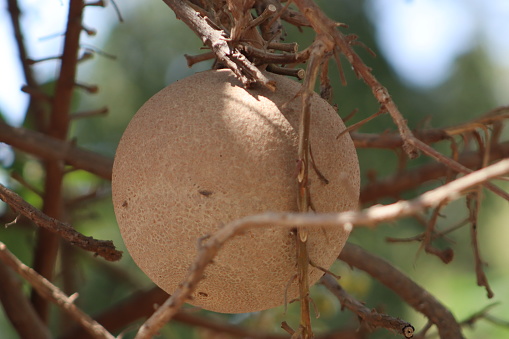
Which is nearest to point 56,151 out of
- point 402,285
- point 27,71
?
point 27,71

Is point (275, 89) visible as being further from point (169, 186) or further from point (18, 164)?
point (18, 164)

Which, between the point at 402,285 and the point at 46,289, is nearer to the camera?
the point at 46,289

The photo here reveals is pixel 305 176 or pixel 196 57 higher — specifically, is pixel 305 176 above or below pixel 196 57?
below

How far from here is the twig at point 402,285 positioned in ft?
4.69

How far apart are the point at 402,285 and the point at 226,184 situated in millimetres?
801

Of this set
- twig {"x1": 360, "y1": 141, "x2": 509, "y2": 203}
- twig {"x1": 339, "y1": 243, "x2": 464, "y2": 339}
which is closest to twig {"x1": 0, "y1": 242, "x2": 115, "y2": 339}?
twig {"x1": 339, "y1": 243, "x2": 464, "y2": 339}

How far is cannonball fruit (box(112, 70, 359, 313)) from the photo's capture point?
853 mm

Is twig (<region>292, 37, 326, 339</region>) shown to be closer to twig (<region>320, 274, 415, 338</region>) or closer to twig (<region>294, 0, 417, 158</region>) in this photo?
twig (<region>294, 0, 417, 158</region>)

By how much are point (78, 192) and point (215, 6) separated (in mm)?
1781

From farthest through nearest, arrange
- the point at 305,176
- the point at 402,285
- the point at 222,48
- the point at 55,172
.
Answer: the point at 55,172 → the point at 402,285 → the point at 222,48 → the point at 305,176

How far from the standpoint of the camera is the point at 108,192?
232 centimetres

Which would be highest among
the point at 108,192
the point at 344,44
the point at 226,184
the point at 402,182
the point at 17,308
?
the point at 402,182

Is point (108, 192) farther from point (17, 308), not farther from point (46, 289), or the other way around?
point (46, 289)

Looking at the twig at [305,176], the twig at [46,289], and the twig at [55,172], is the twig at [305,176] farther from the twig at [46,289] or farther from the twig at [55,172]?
the twig at [55,172]
